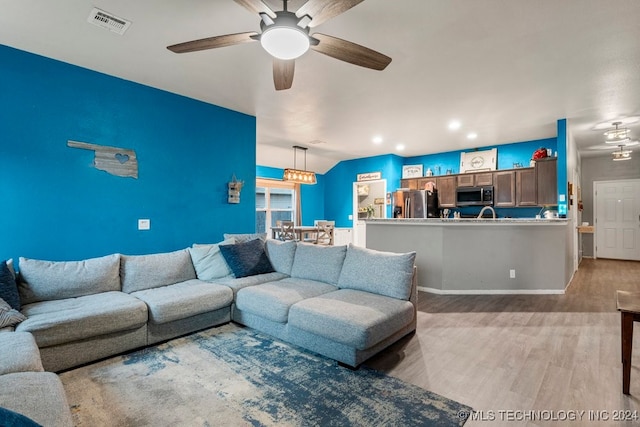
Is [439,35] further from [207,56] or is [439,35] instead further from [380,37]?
[207,56]

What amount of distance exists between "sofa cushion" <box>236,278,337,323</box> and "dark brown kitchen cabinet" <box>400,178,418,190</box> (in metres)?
5.11

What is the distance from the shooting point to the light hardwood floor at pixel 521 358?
192cm

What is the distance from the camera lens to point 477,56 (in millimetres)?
2922

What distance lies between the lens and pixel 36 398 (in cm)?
133

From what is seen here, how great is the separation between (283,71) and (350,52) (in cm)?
62

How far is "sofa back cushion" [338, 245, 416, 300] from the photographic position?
2791mm

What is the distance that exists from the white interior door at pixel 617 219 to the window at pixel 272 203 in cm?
767

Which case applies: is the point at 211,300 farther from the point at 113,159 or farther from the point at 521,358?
the point at 521,358

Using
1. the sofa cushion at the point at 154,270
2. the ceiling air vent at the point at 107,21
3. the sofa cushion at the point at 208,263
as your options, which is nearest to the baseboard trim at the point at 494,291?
the sofa cushion at the point at 208,263

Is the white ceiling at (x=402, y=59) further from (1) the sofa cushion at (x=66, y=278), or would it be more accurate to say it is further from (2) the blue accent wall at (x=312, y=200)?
(2) the blue accent wall at (x=312, y=200)

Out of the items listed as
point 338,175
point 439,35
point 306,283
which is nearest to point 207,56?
point 439,35

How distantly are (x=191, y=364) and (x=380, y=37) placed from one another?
3038mm

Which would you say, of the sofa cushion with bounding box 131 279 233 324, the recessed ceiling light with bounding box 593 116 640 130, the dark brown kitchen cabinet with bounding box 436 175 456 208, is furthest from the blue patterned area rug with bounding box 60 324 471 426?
the dark brown kitchen cabinet with bounding box 436 175 456 208

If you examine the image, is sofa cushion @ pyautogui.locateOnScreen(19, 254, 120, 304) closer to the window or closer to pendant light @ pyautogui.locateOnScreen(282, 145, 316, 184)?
pendant light @ pyautogui.locateOnScreen(282, 145, 316, 184)
